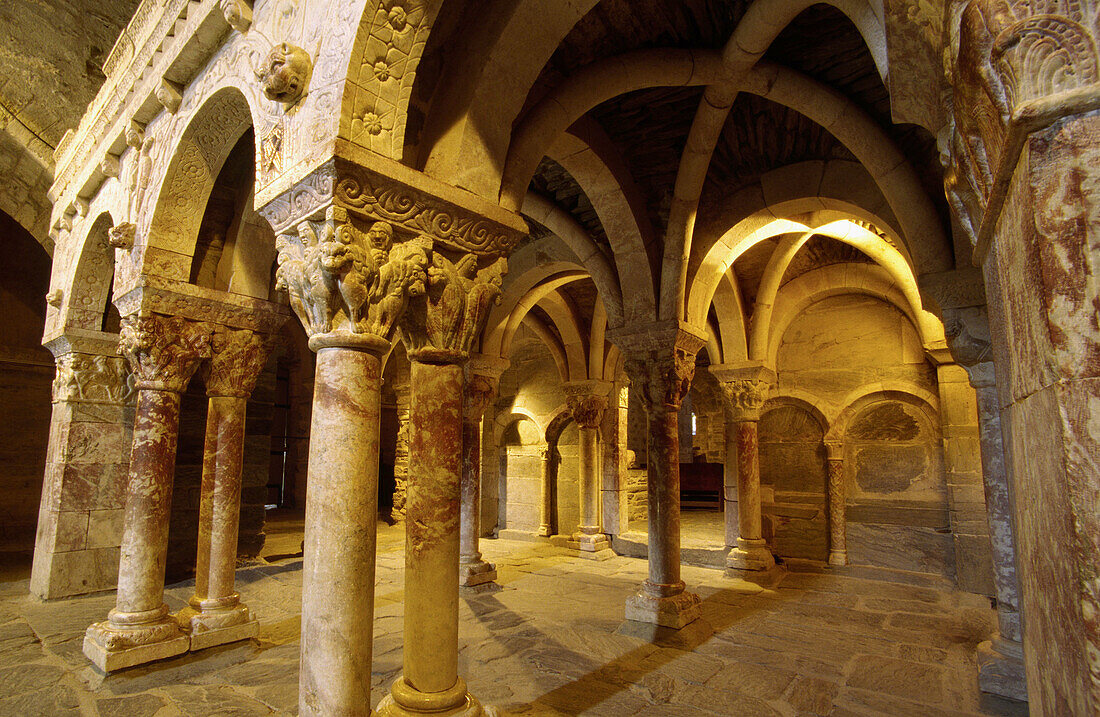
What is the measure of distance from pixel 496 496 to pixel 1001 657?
8681 millimetres

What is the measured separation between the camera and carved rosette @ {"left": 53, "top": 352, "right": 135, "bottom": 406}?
217 inches

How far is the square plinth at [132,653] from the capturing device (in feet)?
11.7

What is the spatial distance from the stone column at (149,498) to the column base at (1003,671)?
5.16 m

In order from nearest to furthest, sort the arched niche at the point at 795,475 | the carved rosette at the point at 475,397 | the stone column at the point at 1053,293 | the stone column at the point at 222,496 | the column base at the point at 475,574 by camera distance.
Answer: the stone column at the point at 1053,293 < the stone column at the point at 222,496 < the column base at the point at 475,574 < the carved rosette at the point at 475,397 < the arched niche at the point at 795,475

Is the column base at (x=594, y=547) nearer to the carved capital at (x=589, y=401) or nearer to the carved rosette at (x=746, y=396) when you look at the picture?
the carved capital at (x=589, y=401)

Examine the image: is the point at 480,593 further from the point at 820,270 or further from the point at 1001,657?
the point at 820,270

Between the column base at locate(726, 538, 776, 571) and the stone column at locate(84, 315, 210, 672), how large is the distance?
5919mm

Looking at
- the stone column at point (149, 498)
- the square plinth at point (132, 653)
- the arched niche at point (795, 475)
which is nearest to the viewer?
the square plinth at point (132, 653)

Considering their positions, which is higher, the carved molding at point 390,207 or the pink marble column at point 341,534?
the carved molding at point 390,207

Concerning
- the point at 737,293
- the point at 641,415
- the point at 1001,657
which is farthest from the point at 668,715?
the point at 641,415

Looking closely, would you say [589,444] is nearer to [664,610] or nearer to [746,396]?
[746,396]

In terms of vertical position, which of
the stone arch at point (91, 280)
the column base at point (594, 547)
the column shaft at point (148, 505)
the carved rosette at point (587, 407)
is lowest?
the column base at point (594, 547)

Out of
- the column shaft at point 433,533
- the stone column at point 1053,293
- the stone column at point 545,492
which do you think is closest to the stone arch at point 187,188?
the column shaft at point 433,533

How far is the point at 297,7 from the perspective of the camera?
286 cm
